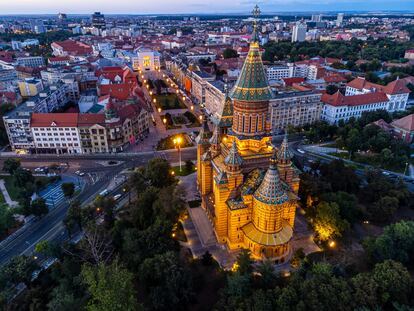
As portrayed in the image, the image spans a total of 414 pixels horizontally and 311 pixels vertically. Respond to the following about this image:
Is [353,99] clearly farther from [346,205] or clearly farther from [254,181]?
[254,181]

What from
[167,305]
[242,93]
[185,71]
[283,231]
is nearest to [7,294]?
[167,305]

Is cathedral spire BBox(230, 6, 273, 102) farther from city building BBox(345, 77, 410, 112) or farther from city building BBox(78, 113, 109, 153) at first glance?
city building BBox(345, 77, 410, 112)

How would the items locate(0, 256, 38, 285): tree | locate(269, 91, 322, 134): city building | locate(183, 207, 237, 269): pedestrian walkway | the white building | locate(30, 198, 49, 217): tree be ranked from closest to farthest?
locate(0, 256, 38, 285): tree
locate(183, 207, 237, 269): pedestrian walkway
locate(30, 198, 49, 217): tree
locate(269, 91, 322, 134): city building
the white building

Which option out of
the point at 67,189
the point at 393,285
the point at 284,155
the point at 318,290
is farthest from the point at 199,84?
the point at 393,285

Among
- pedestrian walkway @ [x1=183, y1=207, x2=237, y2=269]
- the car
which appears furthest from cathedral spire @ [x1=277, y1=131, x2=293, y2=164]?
the car

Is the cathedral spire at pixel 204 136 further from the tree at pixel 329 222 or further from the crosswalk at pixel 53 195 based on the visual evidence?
the crosswalk at pixel 53 195

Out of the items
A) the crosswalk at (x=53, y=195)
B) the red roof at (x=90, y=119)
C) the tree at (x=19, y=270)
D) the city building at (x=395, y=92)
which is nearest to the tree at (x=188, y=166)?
the crosswalk at (x=53, y=195)
